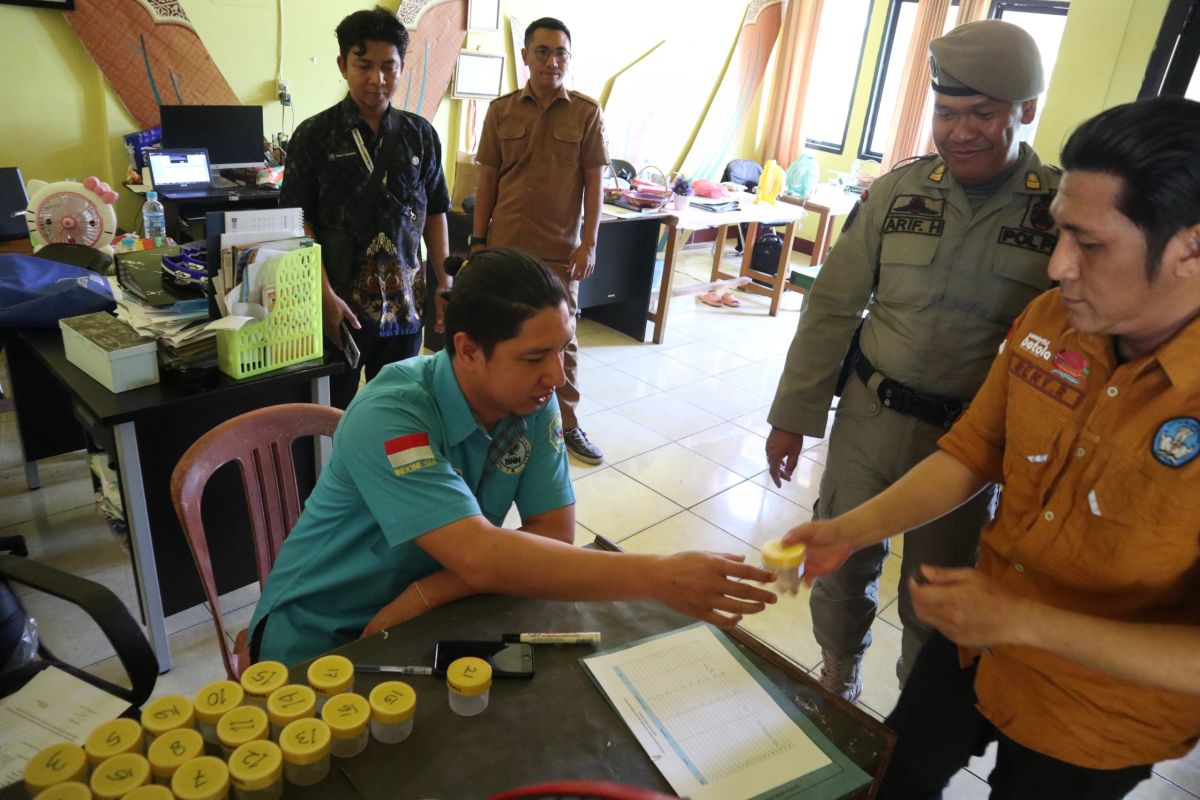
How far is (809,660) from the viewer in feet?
7.68

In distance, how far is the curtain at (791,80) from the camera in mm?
6828

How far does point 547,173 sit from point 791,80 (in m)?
4.68

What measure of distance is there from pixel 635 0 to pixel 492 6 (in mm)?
1358

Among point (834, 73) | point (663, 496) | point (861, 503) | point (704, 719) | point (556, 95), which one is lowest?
point (663, 496)

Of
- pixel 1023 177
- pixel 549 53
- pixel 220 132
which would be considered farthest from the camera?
pixel 220 132

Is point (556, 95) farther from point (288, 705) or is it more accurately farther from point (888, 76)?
point (888, 76)

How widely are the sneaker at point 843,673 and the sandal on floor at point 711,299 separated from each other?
391 cm

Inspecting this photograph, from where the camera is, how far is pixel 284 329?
202 cm

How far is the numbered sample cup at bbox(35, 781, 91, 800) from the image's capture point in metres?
0.78

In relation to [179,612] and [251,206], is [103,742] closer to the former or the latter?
[179,612]

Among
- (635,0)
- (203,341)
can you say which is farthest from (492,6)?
(203,341)

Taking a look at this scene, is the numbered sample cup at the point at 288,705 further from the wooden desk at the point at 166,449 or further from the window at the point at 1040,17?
the window at the point at 1040,17

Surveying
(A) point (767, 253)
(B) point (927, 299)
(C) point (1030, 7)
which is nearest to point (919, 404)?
(B) point (927, 299)

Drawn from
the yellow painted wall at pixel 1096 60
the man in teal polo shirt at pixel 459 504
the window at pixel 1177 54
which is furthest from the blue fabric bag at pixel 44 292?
the window at pixel 1177 54
